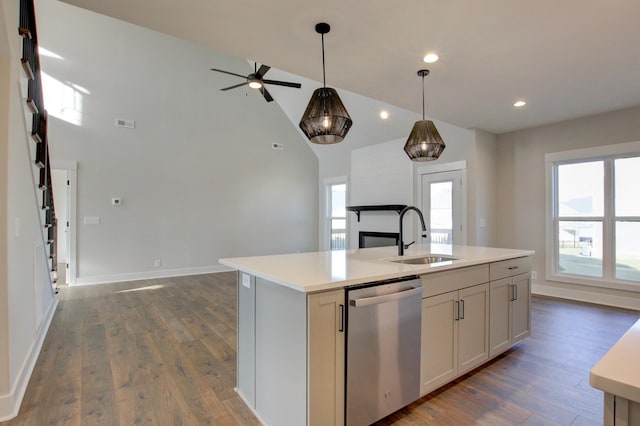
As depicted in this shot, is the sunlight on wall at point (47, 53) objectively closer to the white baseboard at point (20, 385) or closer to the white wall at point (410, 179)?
the white baseboard at point (20, 385)

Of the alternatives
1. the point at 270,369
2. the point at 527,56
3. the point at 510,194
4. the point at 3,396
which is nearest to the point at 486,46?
the point at 527,56

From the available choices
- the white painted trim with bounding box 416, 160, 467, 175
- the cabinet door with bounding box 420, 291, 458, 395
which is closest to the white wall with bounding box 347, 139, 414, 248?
the white painted trim with bounding box 416, 160, 467, 175

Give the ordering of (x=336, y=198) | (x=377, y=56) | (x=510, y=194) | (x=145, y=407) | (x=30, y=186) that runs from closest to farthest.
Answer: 1. (x=145, y=407)
2. (x=30, y=186)
3. (x=377, y=56)
4. (x=510, y=194)
5. (x=336, y=198)

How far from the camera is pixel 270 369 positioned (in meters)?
1.81

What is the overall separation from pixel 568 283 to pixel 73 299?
23.6 ft

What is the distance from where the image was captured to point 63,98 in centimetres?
529

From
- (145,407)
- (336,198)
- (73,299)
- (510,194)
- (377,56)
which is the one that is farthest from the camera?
(336,198)

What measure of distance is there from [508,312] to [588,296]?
284 centimetres

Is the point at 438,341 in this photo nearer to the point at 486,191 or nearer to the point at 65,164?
the point at 486,191

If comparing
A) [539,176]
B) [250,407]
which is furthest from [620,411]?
[539,176]

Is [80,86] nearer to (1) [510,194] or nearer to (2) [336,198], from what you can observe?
(2) [336,198]

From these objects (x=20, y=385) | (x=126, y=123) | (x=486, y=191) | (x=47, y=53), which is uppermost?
(x=47, y=53)

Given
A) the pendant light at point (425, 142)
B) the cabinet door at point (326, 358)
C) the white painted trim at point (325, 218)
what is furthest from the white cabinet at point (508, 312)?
the white painted trim at point (325, 218)

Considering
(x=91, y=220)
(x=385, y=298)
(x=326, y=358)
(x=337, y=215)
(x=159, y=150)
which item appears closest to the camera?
(x=326, y=358)
